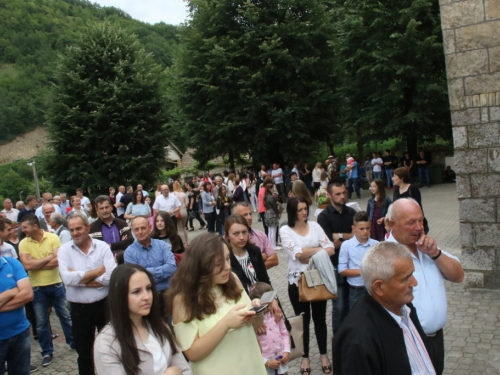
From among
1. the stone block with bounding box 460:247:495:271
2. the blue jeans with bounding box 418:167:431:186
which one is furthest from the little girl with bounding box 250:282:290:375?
the blue jeans with bounding box 418:167:431:186

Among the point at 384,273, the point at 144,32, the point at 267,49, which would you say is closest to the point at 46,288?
the point at 384,273

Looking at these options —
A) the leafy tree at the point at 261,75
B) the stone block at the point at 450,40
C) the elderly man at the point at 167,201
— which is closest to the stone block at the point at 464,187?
the stone block at the point at 450,40

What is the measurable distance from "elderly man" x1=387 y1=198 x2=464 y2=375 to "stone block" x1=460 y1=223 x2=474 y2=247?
4075 mm

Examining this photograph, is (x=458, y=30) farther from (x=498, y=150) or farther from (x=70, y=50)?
(x=70, y=50)

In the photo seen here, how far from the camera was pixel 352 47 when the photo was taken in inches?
966

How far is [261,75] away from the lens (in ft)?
78.2

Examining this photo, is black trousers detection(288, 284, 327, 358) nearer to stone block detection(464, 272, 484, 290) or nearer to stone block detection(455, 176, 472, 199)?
stone block detection(464, 272, 484, 290)

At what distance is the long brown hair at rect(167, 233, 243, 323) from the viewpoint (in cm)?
304

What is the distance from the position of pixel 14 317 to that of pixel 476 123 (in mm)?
6436

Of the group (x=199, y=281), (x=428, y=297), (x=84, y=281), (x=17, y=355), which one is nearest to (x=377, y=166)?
(x=84, y=281)

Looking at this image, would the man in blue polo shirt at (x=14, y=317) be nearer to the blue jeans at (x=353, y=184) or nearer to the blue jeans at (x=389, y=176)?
the blue jeans at (x=353, y=184)

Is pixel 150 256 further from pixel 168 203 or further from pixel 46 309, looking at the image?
pixel 168 203

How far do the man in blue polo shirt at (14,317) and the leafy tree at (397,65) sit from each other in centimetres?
2036

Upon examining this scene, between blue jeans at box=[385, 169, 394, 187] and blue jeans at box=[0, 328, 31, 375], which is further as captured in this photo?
blue jeans at box=[385, 169, 394, 187]
